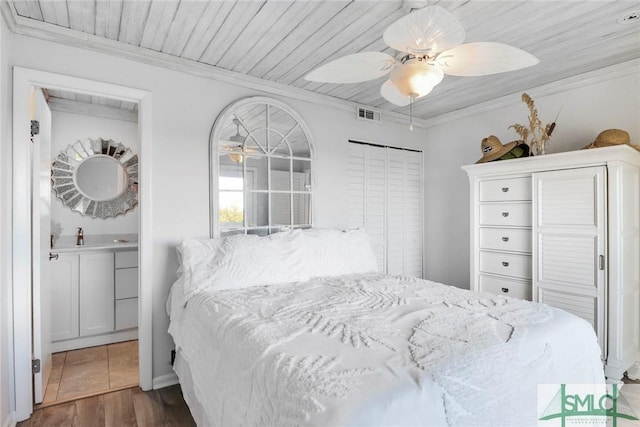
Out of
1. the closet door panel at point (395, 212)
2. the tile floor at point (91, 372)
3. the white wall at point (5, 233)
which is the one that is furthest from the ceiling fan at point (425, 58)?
the tile floor at point (91, 372)

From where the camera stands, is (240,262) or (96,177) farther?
(96,177)

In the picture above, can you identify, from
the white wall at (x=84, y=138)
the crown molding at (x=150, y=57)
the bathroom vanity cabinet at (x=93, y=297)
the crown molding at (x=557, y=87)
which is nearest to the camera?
the crown molding at (x=150, y=57)

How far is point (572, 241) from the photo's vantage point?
2.51 m

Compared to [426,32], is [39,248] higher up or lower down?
lower down

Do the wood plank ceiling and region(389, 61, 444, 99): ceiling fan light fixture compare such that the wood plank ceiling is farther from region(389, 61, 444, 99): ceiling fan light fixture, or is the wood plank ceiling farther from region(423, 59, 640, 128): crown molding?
region(389, 61, 444, 99): ceiling fan light fixture

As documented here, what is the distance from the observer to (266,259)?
2.41 meters

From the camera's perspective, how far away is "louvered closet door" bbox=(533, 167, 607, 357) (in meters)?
2.37

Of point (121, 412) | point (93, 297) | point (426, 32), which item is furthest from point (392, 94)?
point (93, 297)

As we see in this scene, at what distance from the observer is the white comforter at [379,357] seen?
0.98 m

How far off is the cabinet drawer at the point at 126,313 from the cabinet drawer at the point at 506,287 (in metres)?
3.33

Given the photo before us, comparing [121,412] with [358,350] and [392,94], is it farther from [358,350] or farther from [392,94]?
[392,94]

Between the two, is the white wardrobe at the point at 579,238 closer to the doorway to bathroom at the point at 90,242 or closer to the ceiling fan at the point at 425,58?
the ceiling fan at the point at 425,58

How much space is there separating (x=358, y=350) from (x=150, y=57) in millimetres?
2375

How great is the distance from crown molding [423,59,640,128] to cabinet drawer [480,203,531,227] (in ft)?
3.56
